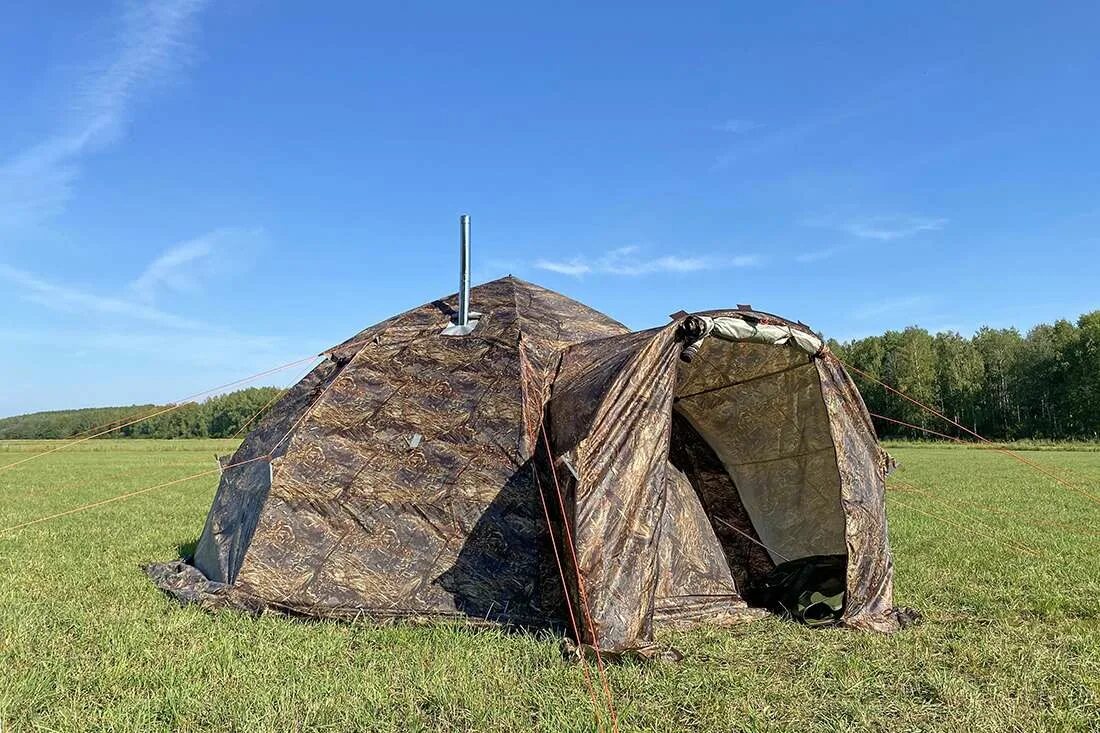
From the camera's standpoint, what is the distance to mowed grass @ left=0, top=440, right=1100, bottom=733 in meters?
4.91

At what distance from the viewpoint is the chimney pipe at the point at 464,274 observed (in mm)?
8445

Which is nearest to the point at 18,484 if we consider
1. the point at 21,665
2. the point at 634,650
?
the point at 21,665

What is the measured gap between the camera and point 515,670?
5734 mm

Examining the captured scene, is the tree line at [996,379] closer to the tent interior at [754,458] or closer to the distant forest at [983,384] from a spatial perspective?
the distant forest at [983,384]

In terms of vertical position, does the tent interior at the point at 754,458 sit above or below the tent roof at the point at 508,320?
below

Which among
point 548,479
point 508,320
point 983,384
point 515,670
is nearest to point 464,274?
point 508,320

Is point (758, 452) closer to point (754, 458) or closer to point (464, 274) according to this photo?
point (754, 458)

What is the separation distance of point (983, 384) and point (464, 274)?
230 feet

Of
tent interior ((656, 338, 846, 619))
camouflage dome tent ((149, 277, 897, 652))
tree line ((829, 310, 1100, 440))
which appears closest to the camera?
camouflage dome tent ((149, 277, 897, 652))

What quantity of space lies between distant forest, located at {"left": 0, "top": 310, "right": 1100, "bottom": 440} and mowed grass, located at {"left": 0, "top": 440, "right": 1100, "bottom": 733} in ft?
179

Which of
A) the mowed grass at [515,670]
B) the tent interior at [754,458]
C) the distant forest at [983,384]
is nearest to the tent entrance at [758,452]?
the tent interior at [754,458]

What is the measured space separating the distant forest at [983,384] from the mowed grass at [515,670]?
54542 millimetres

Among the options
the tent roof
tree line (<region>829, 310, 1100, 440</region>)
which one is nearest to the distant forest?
tree line (<region>829, 310, 1100, 440</region>)

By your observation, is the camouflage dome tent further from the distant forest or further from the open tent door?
the distant forest
